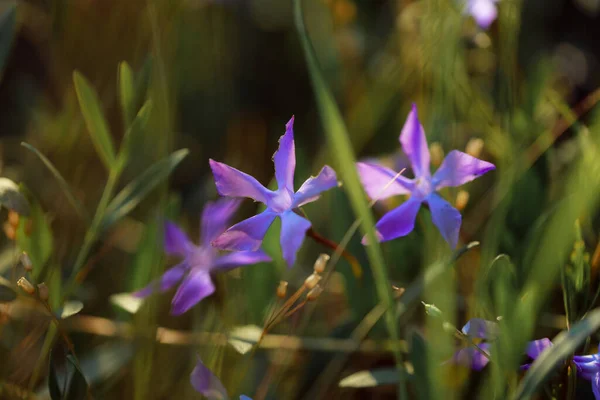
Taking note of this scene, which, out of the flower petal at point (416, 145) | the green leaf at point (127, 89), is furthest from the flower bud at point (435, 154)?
the green leaf at point (127, 89)

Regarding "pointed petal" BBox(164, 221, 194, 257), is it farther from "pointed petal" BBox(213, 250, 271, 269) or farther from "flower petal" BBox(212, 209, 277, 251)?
"flower petal" BBox(212, 209, 277, 251)

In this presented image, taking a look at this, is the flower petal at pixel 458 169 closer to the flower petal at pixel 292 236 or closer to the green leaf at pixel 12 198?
the flower petal at pixel 292 236

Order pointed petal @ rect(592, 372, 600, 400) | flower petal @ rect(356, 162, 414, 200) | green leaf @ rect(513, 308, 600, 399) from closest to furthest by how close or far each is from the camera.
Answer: green leaf @ rect(513, 308, 600, 399)
pointed petal @ rect(592, 372, 600, 400)
flower petal @ rect(356, 162, 414, 200)

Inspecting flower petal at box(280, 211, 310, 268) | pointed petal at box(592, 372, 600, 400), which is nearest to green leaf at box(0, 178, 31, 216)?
flower petal at box(280, 211, 310, 268)

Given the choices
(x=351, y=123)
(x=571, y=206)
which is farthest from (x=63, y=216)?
(x=571, y=206)

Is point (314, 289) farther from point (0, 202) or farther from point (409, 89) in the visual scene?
point (409, 89)
